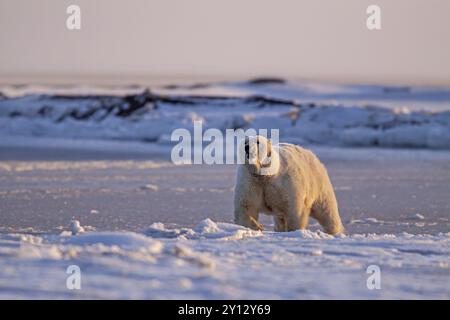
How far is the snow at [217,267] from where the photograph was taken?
467 cm

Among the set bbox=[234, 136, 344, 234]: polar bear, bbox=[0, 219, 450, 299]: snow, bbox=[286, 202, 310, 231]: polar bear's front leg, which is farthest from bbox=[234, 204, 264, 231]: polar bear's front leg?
bbox=[0, 219, 450, 299]: snow

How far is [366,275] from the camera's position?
17.0ft

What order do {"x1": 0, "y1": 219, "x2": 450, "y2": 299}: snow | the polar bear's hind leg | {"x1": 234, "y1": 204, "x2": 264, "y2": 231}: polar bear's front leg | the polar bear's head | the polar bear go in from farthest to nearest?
the polar bear's hind leg → {"x1": 234, "y1": 204, "x2": 264, "y2": 231}: polar bear's front leg → the polar bear → the polar bear's head → {"x1": 0, "y1": 219, "x2": 450, "y2": 299}: snow

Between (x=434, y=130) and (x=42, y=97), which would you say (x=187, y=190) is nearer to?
(x=434, y=130)

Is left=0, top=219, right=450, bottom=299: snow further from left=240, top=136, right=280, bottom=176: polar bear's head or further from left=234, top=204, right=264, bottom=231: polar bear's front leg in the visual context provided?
left=234, top=204, right=264, bottom=231: polar bear's front leg

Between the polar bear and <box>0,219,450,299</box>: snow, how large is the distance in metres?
1.13

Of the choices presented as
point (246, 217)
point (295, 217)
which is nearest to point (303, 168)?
point (295, 217)

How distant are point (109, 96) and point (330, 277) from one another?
111 feet

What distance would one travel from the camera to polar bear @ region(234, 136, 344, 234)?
23.7 ft

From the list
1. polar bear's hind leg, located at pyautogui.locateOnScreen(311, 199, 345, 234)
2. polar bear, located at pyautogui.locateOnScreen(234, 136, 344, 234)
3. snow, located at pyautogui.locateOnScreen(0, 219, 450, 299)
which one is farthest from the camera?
polar bear's hind leg, located at pyautogui.locateOnScreen(311, 199, 345, 234)

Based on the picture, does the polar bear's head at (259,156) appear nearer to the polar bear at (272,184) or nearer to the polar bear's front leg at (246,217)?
the polar bear at (272,184)

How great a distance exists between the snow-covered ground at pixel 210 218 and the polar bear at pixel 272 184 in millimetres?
543

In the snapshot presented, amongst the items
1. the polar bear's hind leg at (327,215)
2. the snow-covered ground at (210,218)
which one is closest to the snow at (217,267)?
the snow-covered ground at (210,218)
